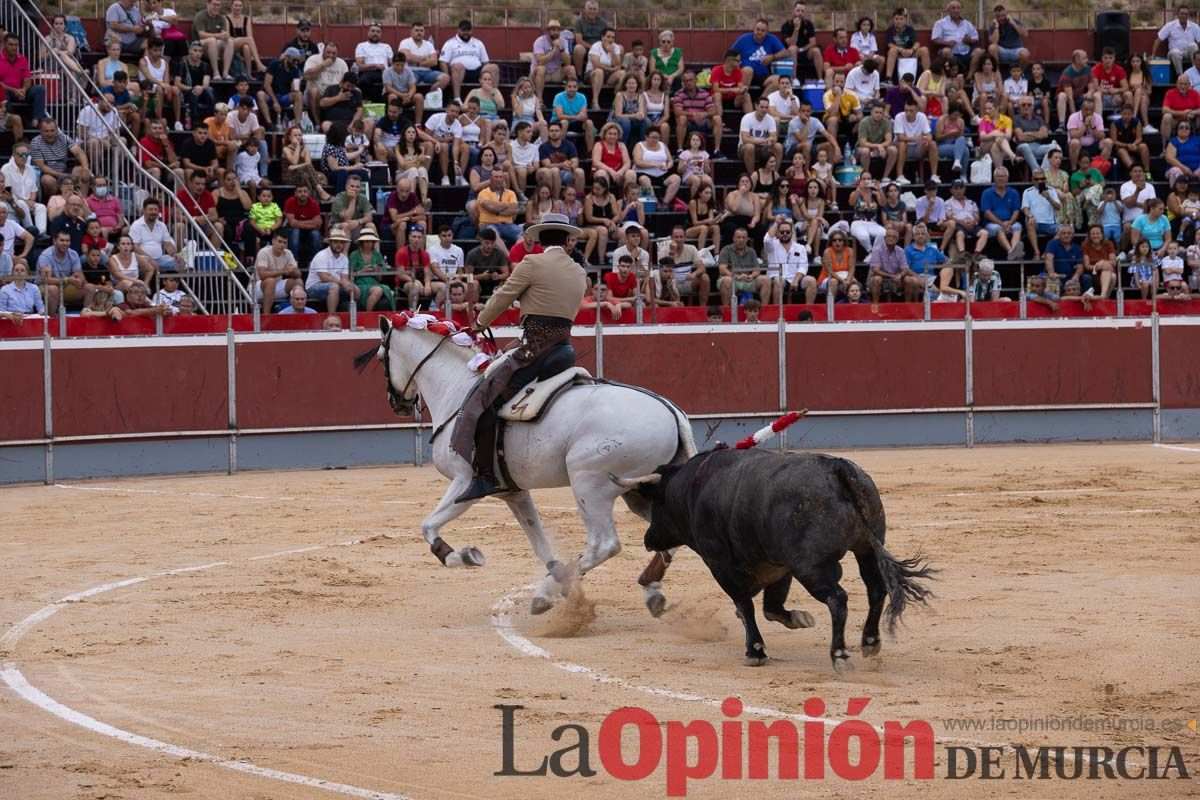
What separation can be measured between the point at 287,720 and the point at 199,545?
586cm

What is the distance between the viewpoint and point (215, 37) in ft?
71.6

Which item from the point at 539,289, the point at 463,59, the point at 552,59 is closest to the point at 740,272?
the point at 552,59

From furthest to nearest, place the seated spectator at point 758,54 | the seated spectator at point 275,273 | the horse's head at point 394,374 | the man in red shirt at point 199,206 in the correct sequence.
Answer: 1. the seated spectator at point 758,54
2. the man in red shirt at point 199,206
3. the seated spectator at point 275,273
4. the horse's head at point 394,374

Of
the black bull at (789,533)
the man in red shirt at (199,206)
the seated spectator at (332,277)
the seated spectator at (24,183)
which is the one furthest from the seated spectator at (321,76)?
the black bull at (789,533)

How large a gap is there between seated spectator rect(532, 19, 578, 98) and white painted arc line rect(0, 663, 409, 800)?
16.2 metres

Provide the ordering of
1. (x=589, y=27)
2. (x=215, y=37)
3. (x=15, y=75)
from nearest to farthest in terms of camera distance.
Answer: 1. (x=15, y=75)
2. (x=215, y=37)
3. (x=589, y=27)

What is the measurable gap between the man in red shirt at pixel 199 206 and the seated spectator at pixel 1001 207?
31.5 feet

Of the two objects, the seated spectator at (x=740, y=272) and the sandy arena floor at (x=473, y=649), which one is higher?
the seated spectator at (x=740, y=272)

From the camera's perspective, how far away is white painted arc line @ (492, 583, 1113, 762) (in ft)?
21.3

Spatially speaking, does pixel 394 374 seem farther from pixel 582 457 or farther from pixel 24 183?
pixel 24 183

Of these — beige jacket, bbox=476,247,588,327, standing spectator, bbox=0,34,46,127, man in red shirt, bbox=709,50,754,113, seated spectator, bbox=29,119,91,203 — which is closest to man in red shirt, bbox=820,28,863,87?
man in red shirt, bbox=709,50,754,113

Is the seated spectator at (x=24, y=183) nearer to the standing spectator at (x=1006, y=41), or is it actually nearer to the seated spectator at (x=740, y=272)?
the seated spectator at (x=740, y=272)

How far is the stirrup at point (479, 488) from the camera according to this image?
9.62m

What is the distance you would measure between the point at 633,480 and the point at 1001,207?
14335 mm
